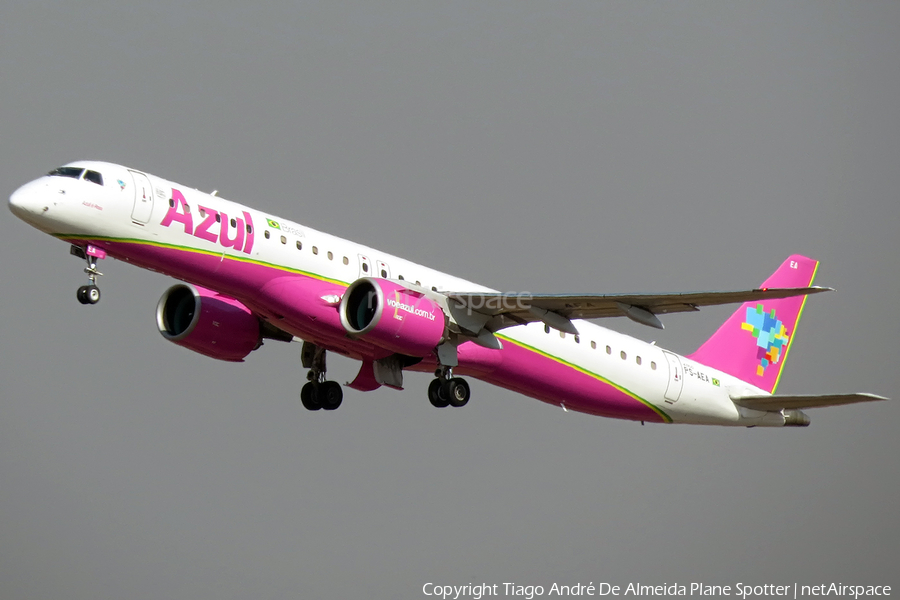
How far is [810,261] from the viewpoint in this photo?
146 feet

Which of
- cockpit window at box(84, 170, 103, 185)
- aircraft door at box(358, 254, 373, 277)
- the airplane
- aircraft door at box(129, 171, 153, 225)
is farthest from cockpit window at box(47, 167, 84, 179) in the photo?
aircraft door at box(358, 254, 373, 277)

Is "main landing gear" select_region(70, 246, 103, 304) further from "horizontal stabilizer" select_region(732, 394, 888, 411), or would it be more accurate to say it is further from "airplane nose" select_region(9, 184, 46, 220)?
"horizontal stabilizer" select_region(732, 394, 888, 411)

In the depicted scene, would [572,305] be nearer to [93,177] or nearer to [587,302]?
[587,302]

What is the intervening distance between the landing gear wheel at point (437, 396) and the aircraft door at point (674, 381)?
28.9 ft

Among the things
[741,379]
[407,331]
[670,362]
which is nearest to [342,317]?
[407,331]

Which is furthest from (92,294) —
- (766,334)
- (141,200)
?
(766,334)

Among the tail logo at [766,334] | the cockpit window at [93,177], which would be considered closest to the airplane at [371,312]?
the cockpit window at [93,177]

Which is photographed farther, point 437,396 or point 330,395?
point 330,395

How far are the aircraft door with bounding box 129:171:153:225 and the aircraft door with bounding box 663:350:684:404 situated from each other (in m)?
18.1

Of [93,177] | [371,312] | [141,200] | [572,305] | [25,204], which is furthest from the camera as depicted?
[572,305]

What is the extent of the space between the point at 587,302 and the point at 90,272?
12.8 meters

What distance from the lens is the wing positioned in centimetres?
3034

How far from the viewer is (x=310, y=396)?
36.8 meters

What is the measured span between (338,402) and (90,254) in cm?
1082
